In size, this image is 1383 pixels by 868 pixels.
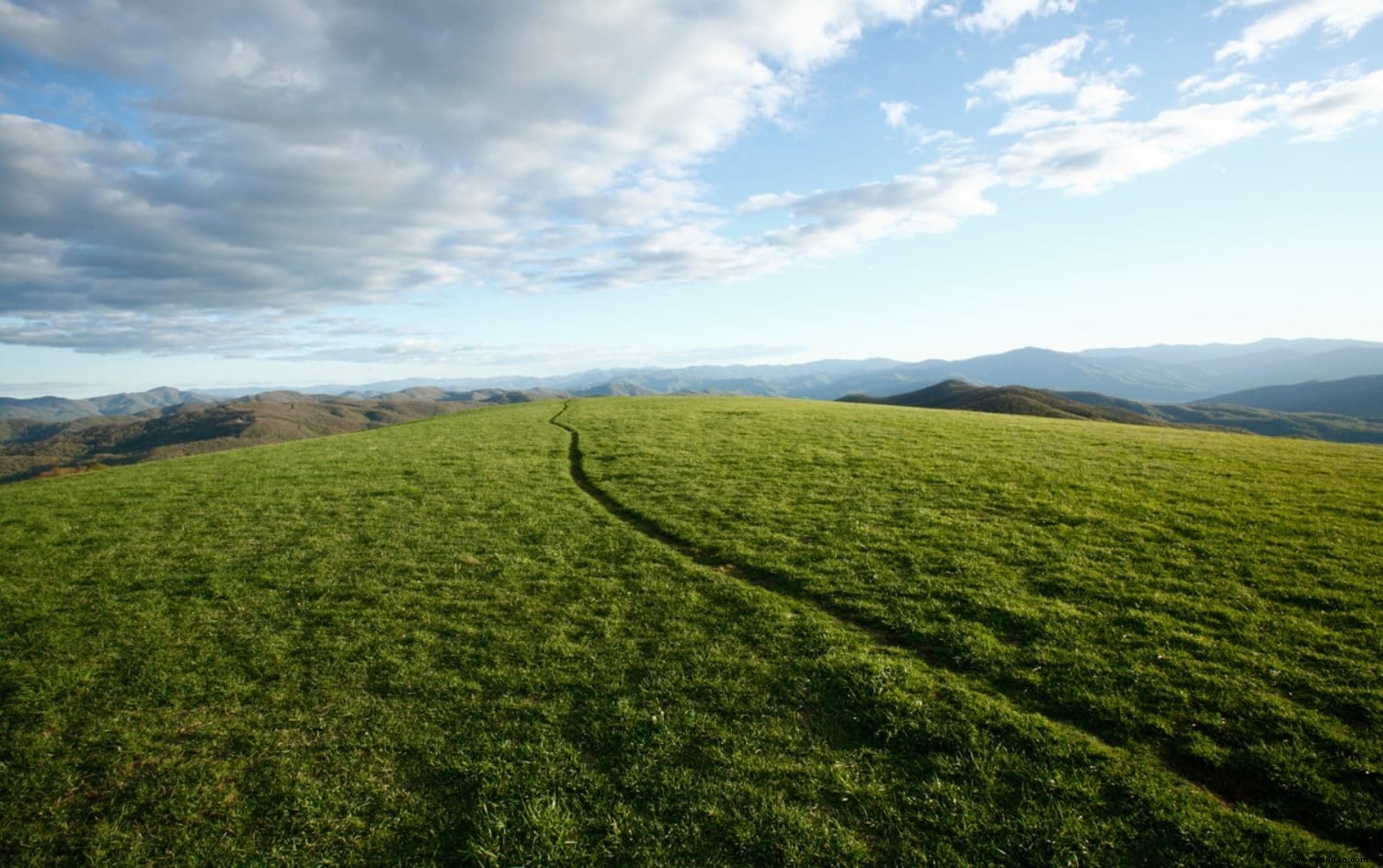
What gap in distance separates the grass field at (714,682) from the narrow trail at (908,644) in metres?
0.08

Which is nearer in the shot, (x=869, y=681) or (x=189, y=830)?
(x=189, y=830)

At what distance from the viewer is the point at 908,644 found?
39.6 ft

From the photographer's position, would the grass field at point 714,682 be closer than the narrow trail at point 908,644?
Yes

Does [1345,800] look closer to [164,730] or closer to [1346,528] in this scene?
[1346,528]

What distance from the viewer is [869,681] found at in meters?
10.6

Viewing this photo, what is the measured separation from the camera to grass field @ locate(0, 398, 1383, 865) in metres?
7.91

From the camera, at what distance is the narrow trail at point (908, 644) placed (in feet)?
26.7

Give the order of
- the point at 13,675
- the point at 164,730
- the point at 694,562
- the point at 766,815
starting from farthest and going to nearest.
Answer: the point at 694,562 → the point at 13,675 → the point at 164,730 → the point at 766,815

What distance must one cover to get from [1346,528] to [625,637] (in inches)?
851

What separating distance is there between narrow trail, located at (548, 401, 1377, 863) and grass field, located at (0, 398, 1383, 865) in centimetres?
8

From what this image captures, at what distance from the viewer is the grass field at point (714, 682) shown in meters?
7.91

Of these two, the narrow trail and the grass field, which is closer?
the grass field

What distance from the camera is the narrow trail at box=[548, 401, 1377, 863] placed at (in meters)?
8.13

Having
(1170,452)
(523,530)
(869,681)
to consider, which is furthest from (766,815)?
(1170,452)
